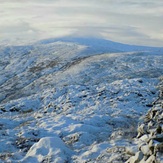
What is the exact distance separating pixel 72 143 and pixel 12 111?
46.7 ft

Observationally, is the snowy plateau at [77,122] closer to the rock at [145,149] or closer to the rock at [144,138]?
the rock at [144,138]

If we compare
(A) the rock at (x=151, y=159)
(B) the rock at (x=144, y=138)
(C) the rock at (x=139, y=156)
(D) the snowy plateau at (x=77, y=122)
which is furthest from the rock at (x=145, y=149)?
(B) the rock at (x=144, y=138)

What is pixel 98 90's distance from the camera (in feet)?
117

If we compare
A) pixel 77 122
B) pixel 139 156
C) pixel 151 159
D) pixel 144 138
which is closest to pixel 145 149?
pixel 139 156

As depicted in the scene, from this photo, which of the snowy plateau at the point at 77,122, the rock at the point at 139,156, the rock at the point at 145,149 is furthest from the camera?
the snowy plateau at the point at 77,122

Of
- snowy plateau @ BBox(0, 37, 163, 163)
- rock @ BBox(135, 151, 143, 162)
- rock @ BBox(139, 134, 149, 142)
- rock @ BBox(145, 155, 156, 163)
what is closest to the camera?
rock @ BBox(145, 155, 156, 163)

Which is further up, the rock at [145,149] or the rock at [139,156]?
the rock at [145,149]

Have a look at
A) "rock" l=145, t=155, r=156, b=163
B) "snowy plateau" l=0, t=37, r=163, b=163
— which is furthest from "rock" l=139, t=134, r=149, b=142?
"rock" l=145, t=155, r=156, b=163

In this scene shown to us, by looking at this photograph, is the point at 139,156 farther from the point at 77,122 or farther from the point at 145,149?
the point at 77,122

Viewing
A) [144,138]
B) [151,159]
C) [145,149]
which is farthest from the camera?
[144,138]

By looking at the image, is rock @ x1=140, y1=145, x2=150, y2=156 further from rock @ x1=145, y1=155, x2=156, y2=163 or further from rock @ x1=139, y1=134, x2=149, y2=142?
rock @ x1=139, y1=134, x2=149, y2=142

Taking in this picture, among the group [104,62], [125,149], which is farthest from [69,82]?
[125,149]

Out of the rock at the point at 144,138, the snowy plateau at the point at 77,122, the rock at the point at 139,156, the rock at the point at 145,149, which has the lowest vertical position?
the snowy plateau at the point at 77,122

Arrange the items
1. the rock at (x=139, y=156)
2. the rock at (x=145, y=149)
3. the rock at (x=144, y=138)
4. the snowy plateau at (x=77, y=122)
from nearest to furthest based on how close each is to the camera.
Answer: the rock at (x=145, y=149)
the rock at (x=139, y=156)
the rock at (x=144, y=138)
the snowy plateau at (x=77, y=122)
